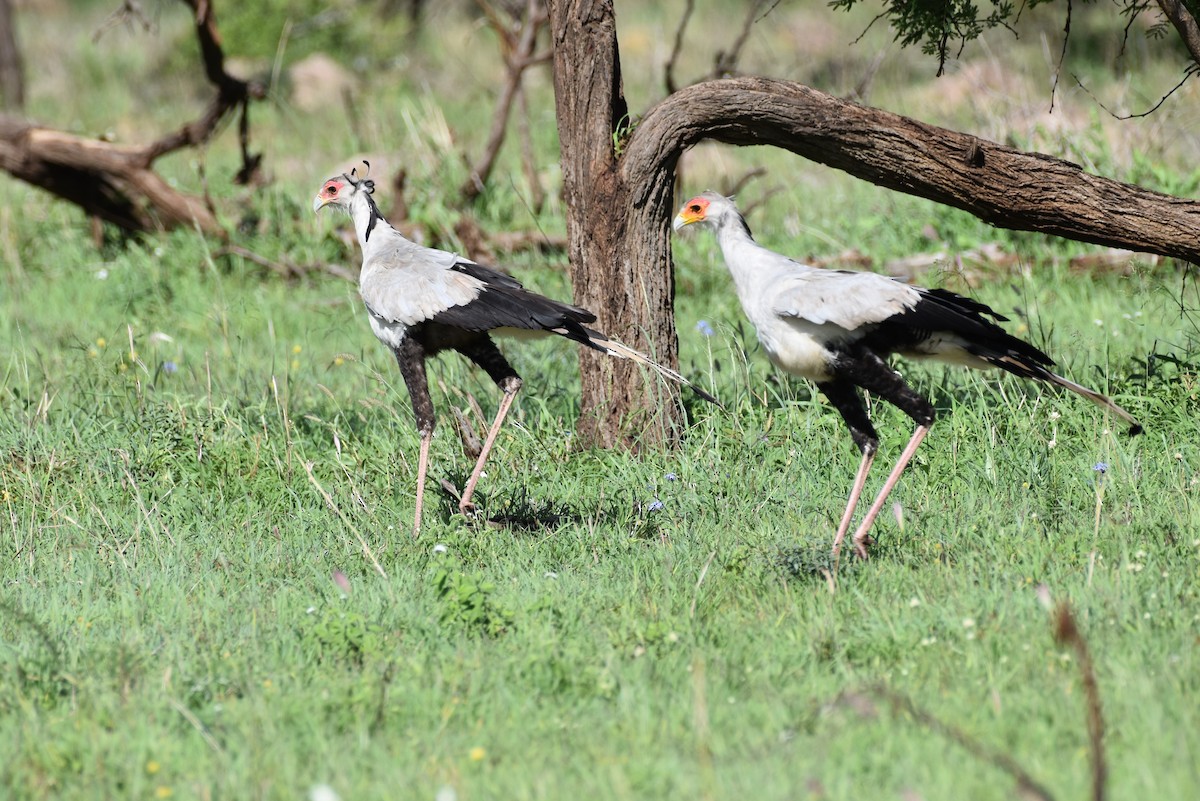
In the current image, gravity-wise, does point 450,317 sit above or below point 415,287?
A: below

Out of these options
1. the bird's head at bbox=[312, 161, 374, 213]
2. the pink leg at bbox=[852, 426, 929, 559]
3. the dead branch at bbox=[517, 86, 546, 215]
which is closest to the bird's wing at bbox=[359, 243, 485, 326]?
the bird's head at bbox=[312, 161, 374, 213]

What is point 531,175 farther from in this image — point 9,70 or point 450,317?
point 9,70

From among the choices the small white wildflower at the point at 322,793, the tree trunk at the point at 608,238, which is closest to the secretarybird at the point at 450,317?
the tree trunk at the point at 608,238

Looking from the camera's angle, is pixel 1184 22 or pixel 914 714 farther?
pixel 1184 22

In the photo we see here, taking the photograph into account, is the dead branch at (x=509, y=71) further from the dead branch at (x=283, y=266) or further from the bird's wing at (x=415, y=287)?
the bird's wing at (x=415, y=287)

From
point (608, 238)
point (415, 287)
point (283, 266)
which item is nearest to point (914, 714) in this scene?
point (415, 287)

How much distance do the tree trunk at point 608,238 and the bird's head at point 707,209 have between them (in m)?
0.59

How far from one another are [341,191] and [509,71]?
13.3 feet

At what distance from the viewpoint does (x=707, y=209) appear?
5125mm

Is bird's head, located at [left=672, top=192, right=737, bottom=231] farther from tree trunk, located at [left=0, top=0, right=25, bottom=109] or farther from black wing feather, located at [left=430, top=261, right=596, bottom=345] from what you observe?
tree trunk, located at [left=0, top=0, right=25, bottom=109]

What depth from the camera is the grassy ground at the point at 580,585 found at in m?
3.17

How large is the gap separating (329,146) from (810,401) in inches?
324

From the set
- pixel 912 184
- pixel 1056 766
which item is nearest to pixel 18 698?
pixel 1056 766

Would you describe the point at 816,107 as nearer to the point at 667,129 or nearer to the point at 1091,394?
the point at 667,129
